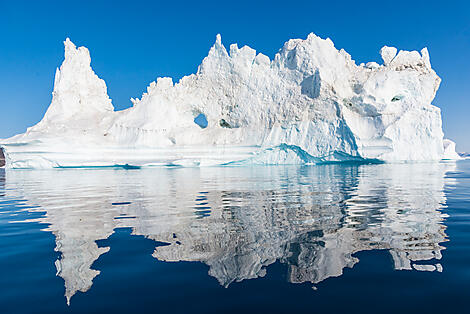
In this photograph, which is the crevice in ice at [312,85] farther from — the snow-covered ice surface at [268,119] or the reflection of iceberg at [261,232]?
the reflection of iceberg at [261,232]

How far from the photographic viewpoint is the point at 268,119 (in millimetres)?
29844

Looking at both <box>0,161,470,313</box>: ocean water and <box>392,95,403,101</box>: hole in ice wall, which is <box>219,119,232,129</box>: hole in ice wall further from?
<box>0,161,470,313</box>: ocean water

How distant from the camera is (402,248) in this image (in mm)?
3156

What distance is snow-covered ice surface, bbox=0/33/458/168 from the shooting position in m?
27.8

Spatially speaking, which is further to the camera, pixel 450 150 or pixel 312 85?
pixel 450 150

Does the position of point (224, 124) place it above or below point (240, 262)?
above

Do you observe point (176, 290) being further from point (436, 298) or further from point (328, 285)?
point (436, 298)

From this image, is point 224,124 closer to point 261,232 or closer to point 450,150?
point 261,232

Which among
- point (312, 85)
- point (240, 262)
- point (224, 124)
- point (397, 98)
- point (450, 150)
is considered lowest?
point (240, 262)

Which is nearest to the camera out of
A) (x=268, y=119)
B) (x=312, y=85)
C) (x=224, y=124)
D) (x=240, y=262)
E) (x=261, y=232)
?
(x=240, y=262)

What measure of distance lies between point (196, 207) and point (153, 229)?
1908 mm

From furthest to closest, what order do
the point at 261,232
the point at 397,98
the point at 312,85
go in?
the point at 397,98 < the point at 312,85 < the point at 261,232

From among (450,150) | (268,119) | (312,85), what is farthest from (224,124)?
(450,150)

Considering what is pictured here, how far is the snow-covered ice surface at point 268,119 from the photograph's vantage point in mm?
27797
